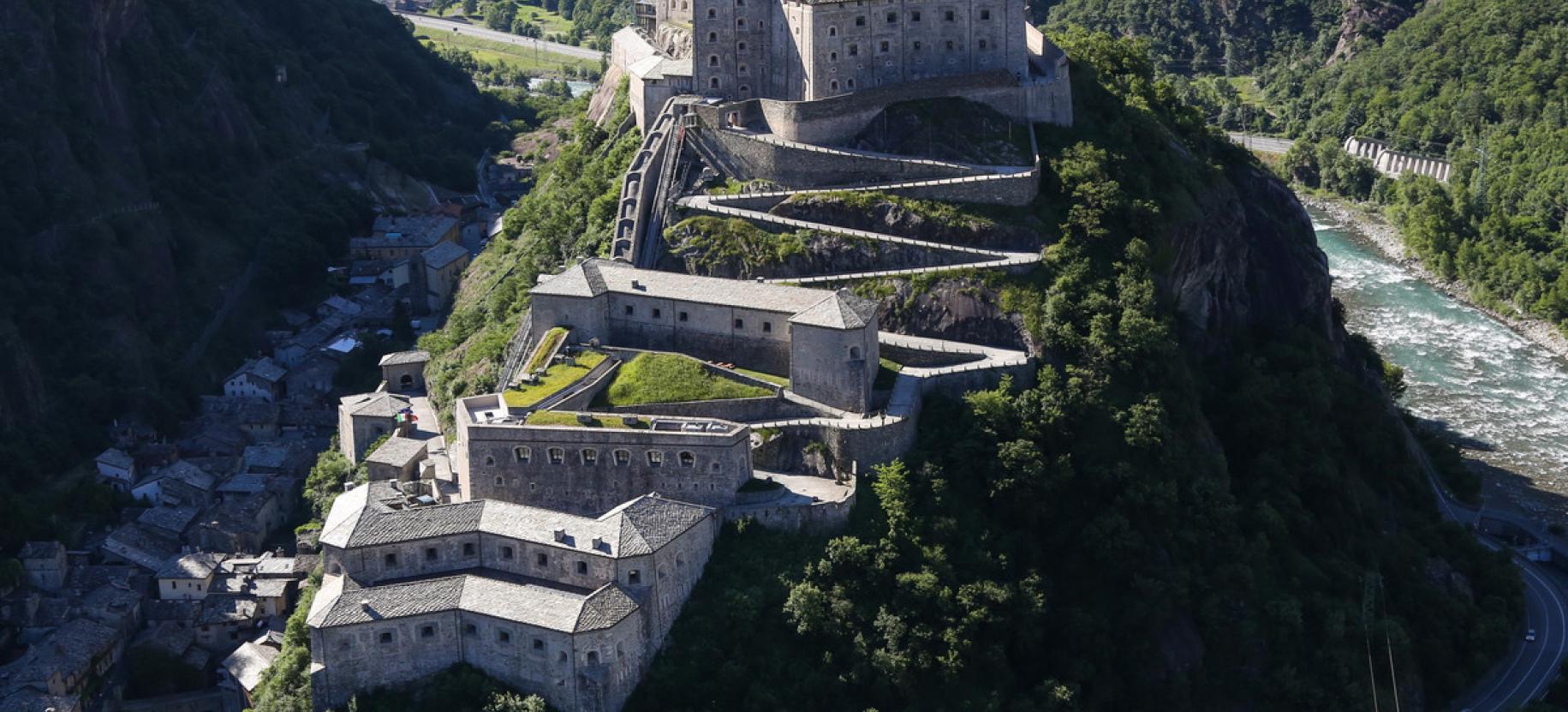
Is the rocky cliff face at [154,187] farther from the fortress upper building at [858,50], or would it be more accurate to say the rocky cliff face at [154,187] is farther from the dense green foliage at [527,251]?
the fortress upper building at [858,50]

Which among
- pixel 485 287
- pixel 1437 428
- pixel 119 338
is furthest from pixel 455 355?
pixel 1437 428

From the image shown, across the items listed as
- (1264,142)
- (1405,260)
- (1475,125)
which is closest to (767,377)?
(1405,260)

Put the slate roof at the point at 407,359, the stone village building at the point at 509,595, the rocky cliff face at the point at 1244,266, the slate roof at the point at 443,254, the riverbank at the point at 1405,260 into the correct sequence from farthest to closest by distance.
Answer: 1. the riverbank at the point at 1405,260
2. the slate roof at the point at 443,254
3. the slate roof at the point at 407,359
4. the rocky cliff face at the point at 1244,266
5. the stone village building at the point at 509,595

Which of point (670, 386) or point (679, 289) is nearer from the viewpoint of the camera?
point (670, 386)

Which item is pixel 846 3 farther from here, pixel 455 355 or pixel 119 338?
pixel 119 338

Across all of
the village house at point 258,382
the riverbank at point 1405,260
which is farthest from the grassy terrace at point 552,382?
the riverbank at point 1405,260

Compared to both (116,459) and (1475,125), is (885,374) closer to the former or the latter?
(116,459)

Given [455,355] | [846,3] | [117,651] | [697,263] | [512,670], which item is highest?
[846,3]
